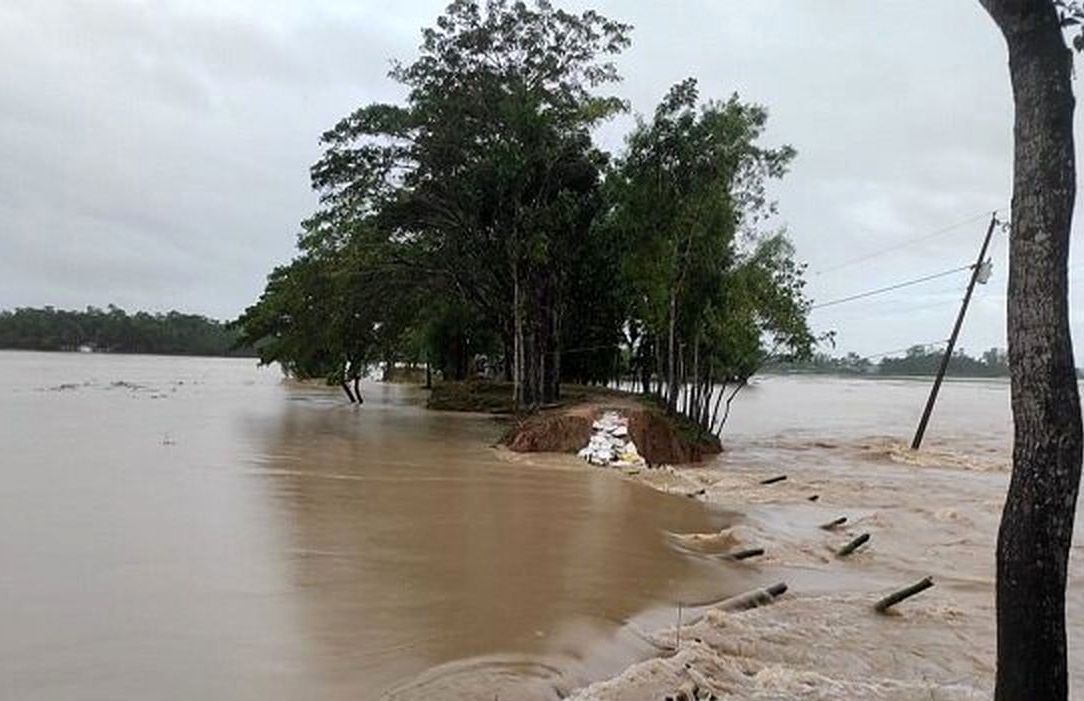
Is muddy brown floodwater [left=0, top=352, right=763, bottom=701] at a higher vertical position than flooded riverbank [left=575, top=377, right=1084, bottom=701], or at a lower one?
higher

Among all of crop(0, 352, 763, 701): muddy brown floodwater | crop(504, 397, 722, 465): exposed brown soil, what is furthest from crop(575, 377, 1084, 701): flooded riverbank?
crop(504, 397, 722, 465): exposed brown soil

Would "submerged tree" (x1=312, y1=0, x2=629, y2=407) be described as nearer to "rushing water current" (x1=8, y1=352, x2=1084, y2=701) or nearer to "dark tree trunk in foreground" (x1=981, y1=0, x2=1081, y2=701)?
"rushing water current" (x1=8, y1=352, x2=1084, y2=701)

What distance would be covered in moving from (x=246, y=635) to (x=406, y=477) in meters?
9.01

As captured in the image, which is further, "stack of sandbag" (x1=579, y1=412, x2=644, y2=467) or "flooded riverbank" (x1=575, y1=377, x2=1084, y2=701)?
"stack of sandbag" (x1=579, y1=412, x2=644, y2=467)

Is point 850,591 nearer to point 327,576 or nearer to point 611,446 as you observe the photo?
point 327,576

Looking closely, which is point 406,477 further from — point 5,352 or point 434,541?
point 5,352

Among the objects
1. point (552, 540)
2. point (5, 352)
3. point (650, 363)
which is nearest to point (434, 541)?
point (552, 540)

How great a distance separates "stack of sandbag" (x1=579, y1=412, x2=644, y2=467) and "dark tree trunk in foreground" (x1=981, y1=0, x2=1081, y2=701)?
14.3 m

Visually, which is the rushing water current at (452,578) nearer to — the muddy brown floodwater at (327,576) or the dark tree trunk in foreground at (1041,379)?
the muddy brown floodwater at (327,576)

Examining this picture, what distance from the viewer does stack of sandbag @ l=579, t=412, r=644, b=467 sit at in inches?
718

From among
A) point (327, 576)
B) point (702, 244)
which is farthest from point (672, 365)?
point (327, 576)

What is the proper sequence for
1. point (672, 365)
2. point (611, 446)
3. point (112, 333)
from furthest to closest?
point (112, 333) → point (672, 365) → point (611, 446)

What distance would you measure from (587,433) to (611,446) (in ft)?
3.11

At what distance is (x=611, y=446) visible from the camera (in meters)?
18.6
